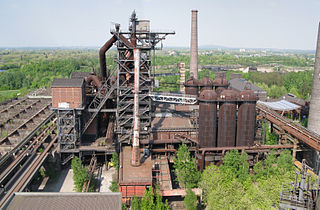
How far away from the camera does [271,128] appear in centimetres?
3027

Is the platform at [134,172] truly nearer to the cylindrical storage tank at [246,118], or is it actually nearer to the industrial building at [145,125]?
the industrial building at [145,125]

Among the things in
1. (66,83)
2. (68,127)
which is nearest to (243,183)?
(68,127)

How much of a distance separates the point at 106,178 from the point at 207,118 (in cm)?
934

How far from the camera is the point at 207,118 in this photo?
71.8 feet

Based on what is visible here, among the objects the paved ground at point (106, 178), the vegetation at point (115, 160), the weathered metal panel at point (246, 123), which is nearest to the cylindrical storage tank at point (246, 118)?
the weathered metal panel at point (246, 123)

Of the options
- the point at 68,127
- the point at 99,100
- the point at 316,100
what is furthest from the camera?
the point at 99,100

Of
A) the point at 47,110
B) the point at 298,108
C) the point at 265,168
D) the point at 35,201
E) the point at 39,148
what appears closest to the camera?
the point at 35,201

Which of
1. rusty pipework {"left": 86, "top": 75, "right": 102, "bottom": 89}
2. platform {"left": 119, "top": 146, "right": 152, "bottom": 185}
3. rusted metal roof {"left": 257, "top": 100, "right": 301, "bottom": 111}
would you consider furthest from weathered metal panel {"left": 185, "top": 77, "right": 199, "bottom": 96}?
platform {"left": 119, "top": 146, "right": 152, "bottom": 185}

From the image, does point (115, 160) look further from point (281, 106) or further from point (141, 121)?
point (281, 106)

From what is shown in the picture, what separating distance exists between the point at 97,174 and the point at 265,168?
1320cm

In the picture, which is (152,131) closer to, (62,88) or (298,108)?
(62,88)

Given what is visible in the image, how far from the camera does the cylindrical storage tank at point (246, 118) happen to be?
22.0 meters

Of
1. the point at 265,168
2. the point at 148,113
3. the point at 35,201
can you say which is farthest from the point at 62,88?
the point at 265,168

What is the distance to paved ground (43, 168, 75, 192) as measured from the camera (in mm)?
20528
